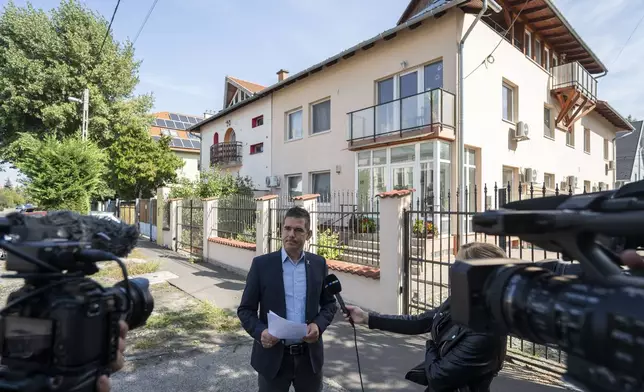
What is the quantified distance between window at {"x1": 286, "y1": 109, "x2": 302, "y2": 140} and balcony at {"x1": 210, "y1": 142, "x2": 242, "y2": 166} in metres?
4.05

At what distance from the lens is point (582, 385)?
0.61 metres

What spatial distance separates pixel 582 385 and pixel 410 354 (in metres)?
4.12

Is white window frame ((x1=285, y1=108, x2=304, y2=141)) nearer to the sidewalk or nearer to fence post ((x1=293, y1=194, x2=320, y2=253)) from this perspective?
fence post ((x1=293, y1=194, x2=320, y2=253))

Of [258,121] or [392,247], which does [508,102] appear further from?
[258,121]

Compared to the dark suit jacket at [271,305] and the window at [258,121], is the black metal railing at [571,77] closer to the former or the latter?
the window at [258,121]

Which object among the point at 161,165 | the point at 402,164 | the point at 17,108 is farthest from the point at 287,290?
the point at 17,108

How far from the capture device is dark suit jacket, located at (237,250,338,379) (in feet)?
7.52

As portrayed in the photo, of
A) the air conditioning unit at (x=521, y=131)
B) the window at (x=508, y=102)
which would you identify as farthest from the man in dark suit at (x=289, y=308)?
the window at (x=508, y=102)

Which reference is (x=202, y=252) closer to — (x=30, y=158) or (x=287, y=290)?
(x=30, y=158)

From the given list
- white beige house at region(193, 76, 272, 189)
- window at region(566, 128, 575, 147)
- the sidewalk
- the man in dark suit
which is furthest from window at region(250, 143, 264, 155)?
the man in dark suit

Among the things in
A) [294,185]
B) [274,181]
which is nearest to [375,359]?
[294,185]

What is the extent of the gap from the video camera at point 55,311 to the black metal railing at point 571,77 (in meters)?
16.9

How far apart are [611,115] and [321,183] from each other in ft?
53.9

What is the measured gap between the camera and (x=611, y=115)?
727 inches
